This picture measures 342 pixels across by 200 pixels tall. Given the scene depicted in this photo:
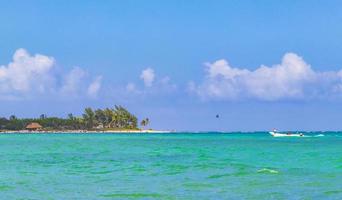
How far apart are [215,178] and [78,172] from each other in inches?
439

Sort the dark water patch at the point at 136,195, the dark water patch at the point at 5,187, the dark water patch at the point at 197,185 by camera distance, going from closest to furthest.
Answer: the dark water patch at the point at 136,195 < the dark water patch at the point at 5,187 < the dark water patch at the point at 197,185

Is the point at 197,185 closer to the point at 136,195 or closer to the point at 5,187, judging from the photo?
the point at 136,195

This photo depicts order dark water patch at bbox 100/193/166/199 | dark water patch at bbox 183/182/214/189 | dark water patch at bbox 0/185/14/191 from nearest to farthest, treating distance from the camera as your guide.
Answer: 1. dark water patch at bbox 100/193/166/199
2. dark water patch at bbox 0/185/14/191
3. dark water patch at bbox 183/182/214/189

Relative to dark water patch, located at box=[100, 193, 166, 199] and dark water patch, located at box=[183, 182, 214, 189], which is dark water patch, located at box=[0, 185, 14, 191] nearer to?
dark water patch, located at box=[100, 193, 166, 199]

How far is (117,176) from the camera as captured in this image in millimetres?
42531

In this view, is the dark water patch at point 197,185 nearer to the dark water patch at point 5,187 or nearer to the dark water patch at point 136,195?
the dark water patch at point 136,195

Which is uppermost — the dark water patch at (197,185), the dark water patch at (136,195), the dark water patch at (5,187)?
the dark water patch at (5,187)

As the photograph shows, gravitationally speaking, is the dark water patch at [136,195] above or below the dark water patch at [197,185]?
below

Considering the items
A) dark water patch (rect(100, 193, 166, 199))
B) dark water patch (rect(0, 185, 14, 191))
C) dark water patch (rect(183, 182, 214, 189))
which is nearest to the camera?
dark water patch (rect(100, 193, 166, 199))

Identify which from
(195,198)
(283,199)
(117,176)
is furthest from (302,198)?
(117,176)

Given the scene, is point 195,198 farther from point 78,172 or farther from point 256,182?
Result: point 78,172

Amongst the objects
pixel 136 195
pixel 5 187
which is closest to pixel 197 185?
pixel 136 195

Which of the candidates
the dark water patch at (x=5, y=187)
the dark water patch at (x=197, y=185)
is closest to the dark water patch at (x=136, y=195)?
the dark water patch at (x=197, y=185)

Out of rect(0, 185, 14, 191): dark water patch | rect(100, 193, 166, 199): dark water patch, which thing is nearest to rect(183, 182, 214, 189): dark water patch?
rect(100, 193, 166, 199): dark water patch
